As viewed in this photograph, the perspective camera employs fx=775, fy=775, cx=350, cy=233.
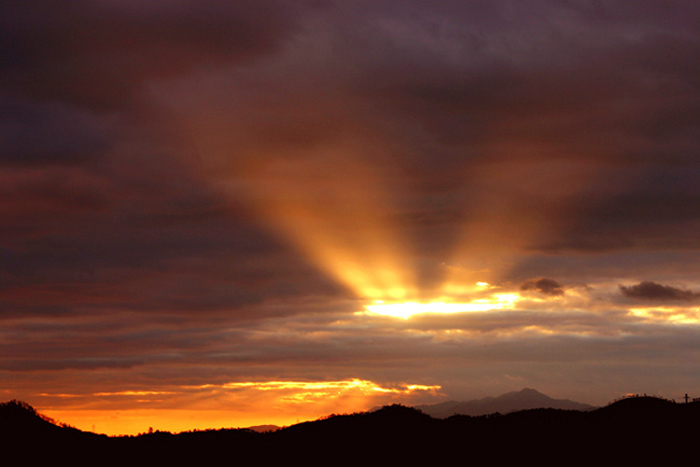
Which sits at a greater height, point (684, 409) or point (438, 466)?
point (684, 409)

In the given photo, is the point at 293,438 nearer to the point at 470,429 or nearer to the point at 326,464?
the point at 326,464

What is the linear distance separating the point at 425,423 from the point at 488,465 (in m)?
9.87

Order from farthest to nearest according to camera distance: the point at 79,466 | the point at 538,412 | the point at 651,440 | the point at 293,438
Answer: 1. the point at 538,412
2. the point at 293,438
3. the point at 651,440
4. the point at 79,466

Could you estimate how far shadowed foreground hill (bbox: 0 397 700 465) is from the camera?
6719 cm

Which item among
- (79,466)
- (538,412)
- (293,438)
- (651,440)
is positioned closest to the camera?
(79,466)

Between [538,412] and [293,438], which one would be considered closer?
[293,438]

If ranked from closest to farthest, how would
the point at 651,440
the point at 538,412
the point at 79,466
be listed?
the point at 79,466, the point at 651,440, the point at 538,412

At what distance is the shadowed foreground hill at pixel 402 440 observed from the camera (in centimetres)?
6719

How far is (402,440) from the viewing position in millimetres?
72062

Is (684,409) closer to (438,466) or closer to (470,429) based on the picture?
(470,429)

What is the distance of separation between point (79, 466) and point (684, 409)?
55939 millimetres

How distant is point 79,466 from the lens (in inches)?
2537

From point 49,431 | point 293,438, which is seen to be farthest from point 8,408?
point 293,438

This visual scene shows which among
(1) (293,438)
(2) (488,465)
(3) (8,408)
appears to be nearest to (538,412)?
(2) (488,465)
